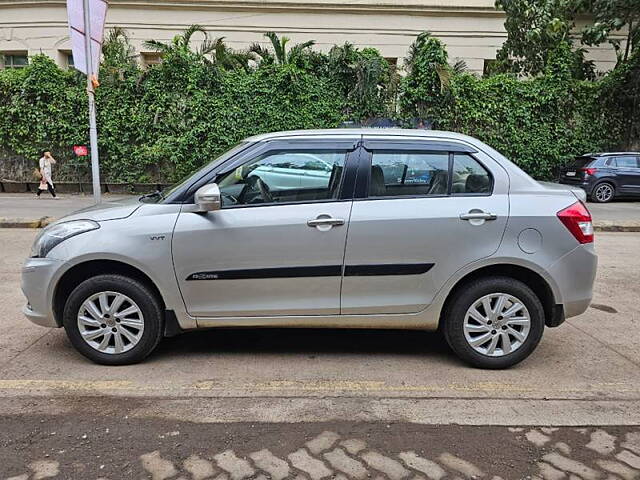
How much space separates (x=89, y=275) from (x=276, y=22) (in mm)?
18274

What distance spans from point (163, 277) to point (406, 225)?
180 centimetres

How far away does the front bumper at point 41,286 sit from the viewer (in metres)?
3.78

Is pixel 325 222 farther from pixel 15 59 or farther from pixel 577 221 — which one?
pixel 15 59

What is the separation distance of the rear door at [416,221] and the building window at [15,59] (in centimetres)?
2161

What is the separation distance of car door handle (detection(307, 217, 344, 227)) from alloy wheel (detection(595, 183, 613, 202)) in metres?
14.1

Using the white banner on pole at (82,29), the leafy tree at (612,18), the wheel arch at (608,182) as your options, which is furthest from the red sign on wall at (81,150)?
the leafy tree at (612,18)

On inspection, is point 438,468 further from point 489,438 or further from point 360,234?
point 360,234

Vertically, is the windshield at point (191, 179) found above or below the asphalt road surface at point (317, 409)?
above

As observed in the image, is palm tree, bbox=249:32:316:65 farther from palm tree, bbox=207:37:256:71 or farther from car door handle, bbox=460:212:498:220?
car door handle, bbox=460:212:498:220

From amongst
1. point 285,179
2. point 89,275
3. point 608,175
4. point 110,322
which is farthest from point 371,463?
point 608,175

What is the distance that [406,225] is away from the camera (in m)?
3.75

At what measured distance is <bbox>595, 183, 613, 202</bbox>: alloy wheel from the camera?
50.2 ft

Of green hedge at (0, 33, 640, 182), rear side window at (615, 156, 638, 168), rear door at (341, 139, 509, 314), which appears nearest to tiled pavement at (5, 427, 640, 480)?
rear door at (341, 139, 509, 314)

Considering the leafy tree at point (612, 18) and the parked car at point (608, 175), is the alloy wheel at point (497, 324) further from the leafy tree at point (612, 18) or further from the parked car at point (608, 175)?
the leafy tree at point (612, 18)
